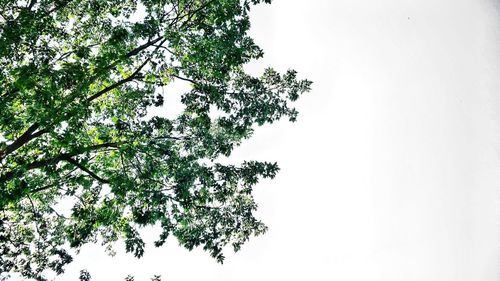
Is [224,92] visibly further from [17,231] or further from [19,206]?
[17,231]

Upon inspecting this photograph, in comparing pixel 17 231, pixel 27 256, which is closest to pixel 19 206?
pixel 17 231

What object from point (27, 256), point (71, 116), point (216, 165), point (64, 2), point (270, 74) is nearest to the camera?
point (71, 116)

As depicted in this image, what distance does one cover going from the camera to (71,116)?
7.42m

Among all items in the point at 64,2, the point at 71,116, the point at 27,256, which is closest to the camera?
the point at 71,116

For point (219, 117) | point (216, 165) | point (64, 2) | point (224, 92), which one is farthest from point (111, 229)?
point (64, 2)

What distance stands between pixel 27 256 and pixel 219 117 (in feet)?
32.7

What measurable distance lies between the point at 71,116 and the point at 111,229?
22.0 ft

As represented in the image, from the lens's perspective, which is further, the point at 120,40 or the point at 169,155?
the point at 169,155

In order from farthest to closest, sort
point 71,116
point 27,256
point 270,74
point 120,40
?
1. point 27,256
2. point 270,74
3. point 120,40
4. point 71,116

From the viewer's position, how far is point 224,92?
1100cm

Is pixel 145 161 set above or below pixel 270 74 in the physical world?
below

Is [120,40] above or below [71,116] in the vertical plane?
above

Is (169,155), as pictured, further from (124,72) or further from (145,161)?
(124,72)

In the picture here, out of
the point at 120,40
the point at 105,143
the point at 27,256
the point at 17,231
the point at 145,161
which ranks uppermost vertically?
the point at 120,40
